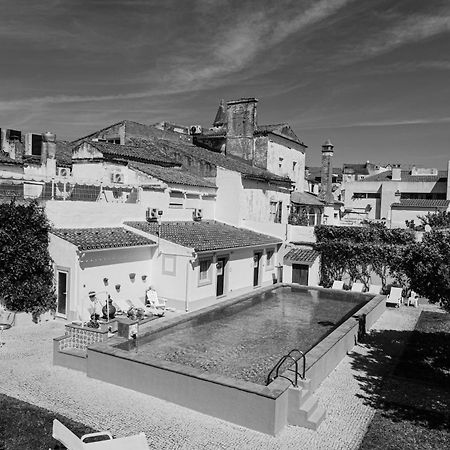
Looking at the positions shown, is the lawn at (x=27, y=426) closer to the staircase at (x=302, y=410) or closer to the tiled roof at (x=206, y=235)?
the staircase at (x=302, y=410)

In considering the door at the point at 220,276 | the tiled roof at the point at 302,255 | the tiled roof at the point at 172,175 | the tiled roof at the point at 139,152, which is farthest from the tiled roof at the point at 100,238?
the tiled roof at the point at 302,255

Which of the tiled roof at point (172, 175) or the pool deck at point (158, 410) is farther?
the tiled roof at point (172, 175)

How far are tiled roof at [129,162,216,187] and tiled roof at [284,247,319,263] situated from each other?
262 inches

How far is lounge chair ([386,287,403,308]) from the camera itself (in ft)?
73.4

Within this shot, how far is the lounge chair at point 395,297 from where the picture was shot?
2238 cm

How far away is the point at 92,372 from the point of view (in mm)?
11773

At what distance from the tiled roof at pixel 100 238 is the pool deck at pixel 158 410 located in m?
4.42

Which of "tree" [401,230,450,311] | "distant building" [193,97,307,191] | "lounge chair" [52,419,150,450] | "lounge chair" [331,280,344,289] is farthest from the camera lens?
"distant building" [193,97,307,191]

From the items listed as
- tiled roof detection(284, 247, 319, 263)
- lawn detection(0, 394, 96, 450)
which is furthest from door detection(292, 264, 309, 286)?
lawn detection(0, 394, 96, 450)

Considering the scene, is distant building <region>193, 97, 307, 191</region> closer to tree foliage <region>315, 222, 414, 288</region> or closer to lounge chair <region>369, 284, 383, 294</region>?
tree foliage <region>315, 222, 414, 288</region>

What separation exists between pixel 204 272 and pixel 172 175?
817cm

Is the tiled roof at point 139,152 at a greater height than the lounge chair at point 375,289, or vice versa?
the tiled roof at point 139,152

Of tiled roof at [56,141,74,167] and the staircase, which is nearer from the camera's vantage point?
the staircase

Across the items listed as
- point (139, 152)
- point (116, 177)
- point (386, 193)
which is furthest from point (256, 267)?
point (386, 193)
